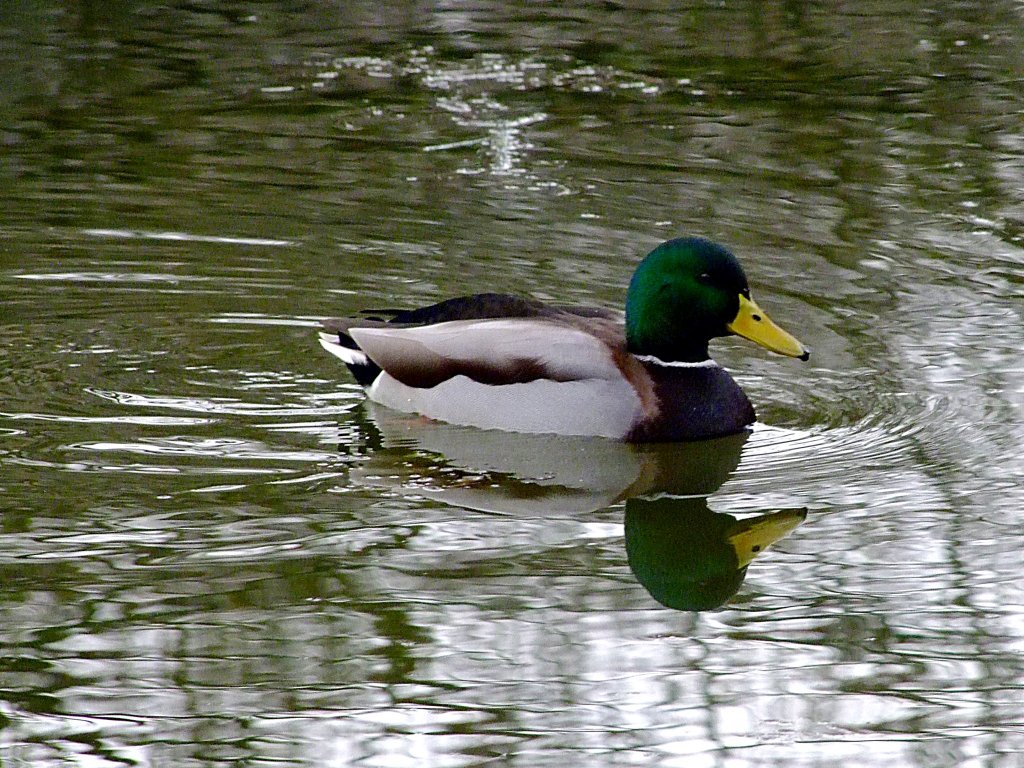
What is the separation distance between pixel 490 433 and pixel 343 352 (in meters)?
0.83

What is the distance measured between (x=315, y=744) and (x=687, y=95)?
863 cm

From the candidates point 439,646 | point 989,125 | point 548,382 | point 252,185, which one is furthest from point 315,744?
point 989,125

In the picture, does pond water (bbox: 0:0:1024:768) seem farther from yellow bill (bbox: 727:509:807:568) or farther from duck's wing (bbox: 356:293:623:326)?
duck's wing (bbox: 356:293:623:326)

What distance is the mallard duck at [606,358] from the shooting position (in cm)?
733

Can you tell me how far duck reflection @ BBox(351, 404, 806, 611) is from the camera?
6070mm

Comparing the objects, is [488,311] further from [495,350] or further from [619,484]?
[619,484]

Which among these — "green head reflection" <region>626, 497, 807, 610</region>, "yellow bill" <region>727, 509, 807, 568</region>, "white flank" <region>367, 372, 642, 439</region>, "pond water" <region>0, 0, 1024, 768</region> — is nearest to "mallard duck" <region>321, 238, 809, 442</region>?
"white flank" <region>367, 372, 642, 439</region>

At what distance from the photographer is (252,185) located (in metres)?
10.5

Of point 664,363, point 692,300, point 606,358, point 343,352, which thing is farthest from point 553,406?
point 343,352

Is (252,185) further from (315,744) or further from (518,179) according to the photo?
(315,744)

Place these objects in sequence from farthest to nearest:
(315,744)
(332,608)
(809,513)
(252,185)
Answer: (252,185), (809,513), (332,608), (315,744)

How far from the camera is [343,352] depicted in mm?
7906

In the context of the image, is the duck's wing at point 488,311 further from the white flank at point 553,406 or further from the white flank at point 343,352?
the white flank at point 553,406

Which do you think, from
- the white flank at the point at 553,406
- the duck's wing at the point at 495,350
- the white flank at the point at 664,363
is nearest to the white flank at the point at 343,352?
the duck's wing at the point at 495,350
